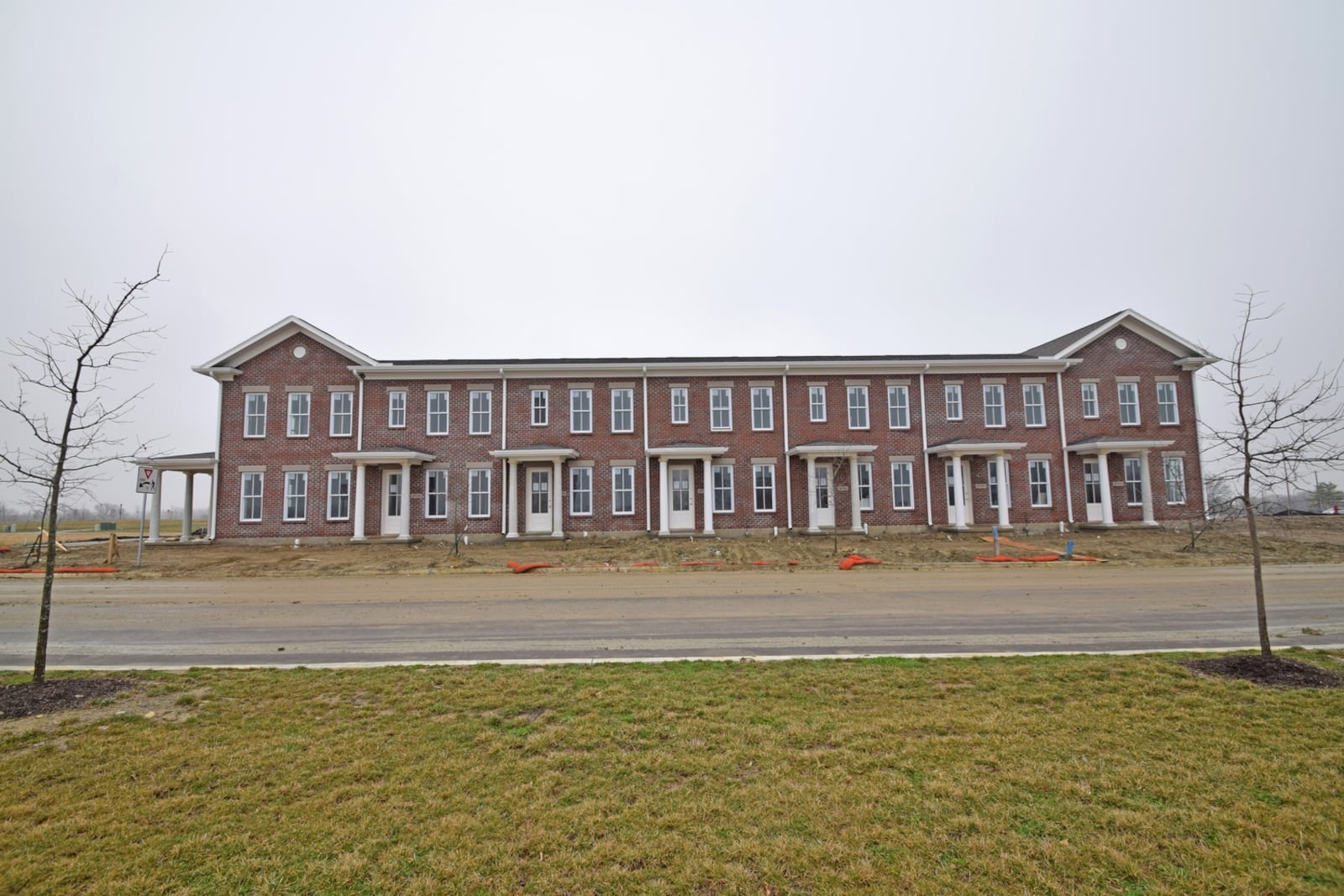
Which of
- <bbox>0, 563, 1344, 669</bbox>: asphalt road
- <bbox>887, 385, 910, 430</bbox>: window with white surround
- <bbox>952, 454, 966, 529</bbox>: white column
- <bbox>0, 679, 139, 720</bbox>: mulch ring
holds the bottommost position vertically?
<bbox>0, 563, 1344, 669</bbox>: asphalt road

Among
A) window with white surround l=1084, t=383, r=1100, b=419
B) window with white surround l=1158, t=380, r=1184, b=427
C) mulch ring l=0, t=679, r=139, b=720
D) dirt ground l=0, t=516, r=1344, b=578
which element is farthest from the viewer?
window with white surround l=1158, t=380, r=1184, b=427

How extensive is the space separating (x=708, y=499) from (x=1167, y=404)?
2260 centimetres

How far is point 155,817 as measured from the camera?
3.88 meters

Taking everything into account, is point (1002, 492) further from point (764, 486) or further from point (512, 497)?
point (512, 497)

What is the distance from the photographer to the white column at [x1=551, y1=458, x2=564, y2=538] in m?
27.4

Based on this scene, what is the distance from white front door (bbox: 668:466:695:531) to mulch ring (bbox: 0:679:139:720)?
21969mm

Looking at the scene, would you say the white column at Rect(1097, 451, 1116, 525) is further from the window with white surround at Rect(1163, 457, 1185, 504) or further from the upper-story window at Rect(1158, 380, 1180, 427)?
the upper-story window at Rect(1158, 380, 1180, 427)

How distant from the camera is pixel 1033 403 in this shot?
29656 mm

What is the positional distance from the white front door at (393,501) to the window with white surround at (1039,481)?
92.1 ft

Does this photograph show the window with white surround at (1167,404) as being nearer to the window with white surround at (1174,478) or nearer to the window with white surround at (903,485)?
the window with white surround at (1174,478)

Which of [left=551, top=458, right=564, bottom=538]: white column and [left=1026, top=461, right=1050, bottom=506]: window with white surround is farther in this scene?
[left=1026, top=461, right=1050, bottom=506]: window with white surround

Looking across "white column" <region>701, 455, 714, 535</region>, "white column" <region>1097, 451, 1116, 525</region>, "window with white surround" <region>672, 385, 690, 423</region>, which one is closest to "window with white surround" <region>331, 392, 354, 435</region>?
"window with white surround" <region>672, 385, 690, 423</region>

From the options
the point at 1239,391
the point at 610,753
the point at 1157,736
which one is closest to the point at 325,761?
the point at 610,753

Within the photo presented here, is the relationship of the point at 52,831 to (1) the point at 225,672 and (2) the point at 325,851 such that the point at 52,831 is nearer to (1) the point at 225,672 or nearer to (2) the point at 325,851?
(2) the point at 325,851
